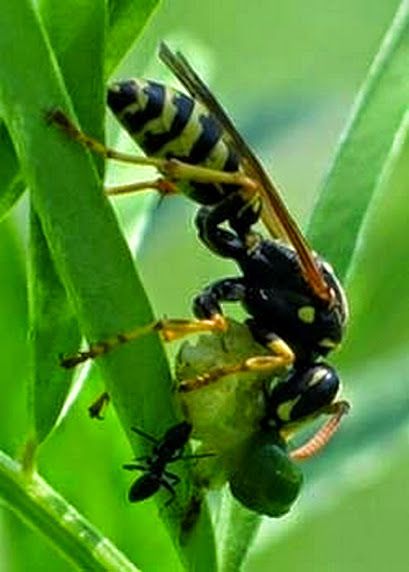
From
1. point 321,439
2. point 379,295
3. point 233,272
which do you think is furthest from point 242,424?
point 233,272

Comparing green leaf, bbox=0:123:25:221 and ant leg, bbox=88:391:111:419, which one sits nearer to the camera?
green leaf, bbox=0:123:25:221

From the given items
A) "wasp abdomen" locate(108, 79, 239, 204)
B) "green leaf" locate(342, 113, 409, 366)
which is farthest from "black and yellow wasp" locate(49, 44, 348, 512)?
"green leaf" locate(342, 113, 409, 366)

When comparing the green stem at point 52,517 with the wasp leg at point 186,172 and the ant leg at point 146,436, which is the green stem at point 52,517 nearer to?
the ant leg at point 146,436

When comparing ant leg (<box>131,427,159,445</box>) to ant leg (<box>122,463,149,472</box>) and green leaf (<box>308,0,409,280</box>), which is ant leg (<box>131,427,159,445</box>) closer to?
ant leg (<box>122,463,149,472</box>)

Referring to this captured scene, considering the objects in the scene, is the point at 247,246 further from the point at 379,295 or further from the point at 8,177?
the point at 8,177

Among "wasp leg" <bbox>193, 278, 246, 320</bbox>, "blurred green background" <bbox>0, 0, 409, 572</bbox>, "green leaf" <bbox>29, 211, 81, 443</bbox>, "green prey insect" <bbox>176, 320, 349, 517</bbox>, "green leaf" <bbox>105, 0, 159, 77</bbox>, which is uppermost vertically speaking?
"green leaf" <bbox>105, 0, 159, 77</bbox>

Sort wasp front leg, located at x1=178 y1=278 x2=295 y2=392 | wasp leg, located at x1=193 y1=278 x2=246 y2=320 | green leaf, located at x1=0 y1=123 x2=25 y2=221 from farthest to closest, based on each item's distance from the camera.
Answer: wasp leg, located at x1=193 y1=278 x2=246 y2=320 < wasp front leg, located at x1=178 y1=278 x2=295 y2=392 < green leaf, located at x1=0 y1=123 x2=25 y2=221

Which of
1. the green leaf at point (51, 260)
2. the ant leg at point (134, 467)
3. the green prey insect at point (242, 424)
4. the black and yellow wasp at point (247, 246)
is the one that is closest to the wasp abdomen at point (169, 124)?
the black and yellow wasp at point (247, 246)

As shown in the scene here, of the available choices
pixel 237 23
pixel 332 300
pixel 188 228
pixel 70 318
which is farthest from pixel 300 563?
pixel 237 23

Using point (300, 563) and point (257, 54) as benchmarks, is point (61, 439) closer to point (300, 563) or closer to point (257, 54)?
point (300, 563)
